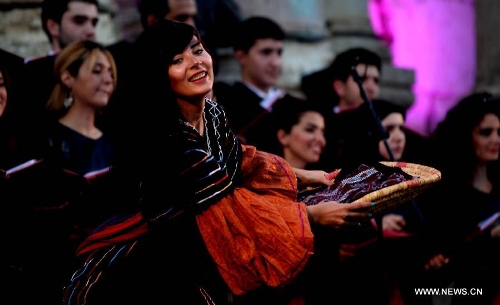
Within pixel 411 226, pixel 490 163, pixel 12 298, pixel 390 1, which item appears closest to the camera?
pixel 12 298

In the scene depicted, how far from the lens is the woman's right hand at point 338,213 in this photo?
287 centimetres

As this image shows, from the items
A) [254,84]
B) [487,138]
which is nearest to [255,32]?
[254,84]

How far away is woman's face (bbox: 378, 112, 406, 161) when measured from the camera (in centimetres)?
525

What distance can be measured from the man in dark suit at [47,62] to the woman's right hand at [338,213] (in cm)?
196

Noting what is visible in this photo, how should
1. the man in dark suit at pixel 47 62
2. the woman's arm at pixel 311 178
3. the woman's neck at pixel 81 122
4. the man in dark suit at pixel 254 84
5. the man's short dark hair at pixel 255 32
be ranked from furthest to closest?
the man's short dark hair at pixel 255 32 → the man in dark suit at pixel 254 84 → the woman's neck at pixel 81 122 → the man in dark suit at pixel 47 62 → the woman's arm at pixel 311 178

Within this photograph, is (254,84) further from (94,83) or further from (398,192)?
(398,192)

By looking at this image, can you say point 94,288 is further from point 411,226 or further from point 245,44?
point 245,44

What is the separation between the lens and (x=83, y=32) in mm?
5277

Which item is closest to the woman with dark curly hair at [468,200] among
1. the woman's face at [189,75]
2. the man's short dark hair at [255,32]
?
the man's short dark hair at [255,32]

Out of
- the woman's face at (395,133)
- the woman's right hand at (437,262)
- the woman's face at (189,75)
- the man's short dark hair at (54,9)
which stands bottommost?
the woman's right hand at (437,262)

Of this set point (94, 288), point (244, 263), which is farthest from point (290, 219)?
point (94, 288)

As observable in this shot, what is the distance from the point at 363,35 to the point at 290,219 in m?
5.46

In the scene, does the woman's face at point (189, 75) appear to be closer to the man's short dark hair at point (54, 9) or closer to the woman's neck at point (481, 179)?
the man's short dark hair at point (54, 9)

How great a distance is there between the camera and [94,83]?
4.72 m
